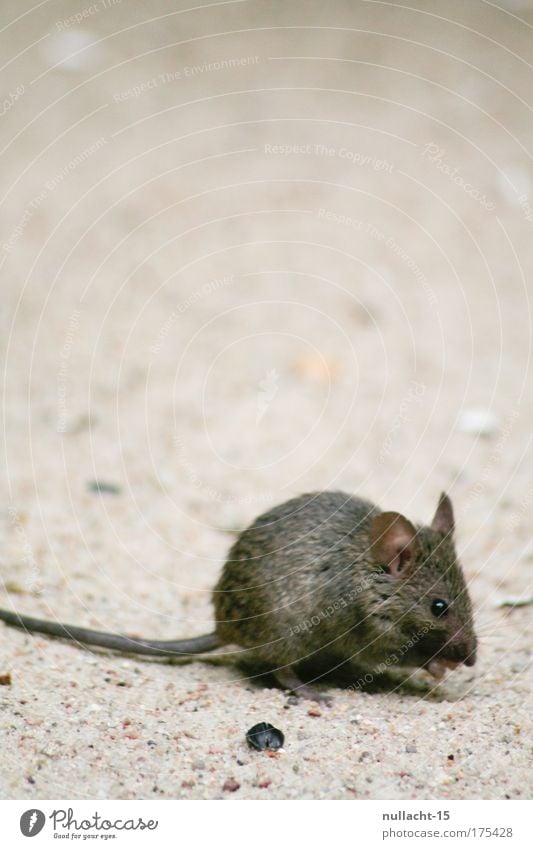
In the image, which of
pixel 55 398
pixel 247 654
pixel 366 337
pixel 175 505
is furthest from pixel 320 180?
pixel 247 654

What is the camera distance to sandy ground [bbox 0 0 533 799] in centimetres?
446

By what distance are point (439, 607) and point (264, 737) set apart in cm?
123

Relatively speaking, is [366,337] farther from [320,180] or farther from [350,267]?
[320,180]

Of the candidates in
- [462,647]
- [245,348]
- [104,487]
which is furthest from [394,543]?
[245,348]

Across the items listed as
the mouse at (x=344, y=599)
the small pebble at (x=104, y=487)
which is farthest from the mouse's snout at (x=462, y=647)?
the small pebble at (x=104, y=487)

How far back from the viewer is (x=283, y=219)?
10.6 meters

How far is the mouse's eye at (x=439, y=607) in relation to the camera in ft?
16.2

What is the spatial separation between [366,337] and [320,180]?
2453 millimetres

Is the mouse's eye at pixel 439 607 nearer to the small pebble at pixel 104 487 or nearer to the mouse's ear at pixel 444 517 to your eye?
the mouse's ear at pixel 444 517

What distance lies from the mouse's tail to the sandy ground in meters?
0.09
